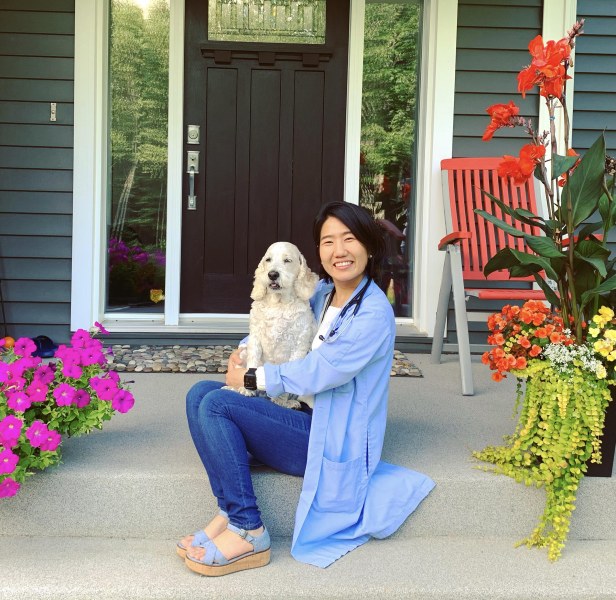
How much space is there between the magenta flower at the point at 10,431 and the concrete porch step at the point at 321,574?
342mm

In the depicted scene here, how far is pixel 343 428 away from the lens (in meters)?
2.22

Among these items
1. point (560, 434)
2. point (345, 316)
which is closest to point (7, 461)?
point (345, 316)

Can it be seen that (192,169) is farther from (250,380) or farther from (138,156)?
(250,380)

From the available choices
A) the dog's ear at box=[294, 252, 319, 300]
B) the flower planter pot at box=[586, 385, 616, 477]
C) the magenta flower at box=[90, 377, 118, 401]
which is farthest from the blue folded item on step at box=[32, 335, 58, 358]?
the flower planter pot at box=[586, 385, 616, 477]

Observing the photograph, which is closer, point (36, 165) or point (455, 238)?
point (455, 238)

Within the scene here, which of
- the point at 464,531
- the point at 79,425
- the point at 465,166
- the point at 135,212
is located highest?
the point at 465,166

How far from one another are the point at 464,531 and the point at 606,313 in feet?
2.54

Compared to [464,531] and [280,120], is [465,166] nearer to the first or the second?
[280,120]

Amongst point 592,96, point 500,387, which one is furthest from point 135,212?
point 592,96

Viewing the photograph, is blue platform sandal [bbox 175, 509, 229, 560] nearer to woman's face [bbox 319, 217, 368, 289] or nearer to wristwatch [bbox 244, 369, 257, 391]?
wristwatch [bbox 244, 369, 257, 391]

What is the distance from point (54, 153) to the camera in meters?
4.38

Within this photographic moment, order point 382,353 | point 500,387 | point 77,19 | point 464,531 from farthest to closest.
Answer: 1. point 77,19
2. point 500,387
3. point 464,531
4. point 382,353

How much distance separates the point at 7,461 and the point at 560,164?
172 cm

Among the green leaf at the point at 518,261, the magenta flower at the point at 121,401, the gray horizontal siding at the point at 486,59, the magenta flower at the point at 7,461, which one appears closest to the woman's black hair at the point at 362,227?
the green leaf at the point at 518,261
